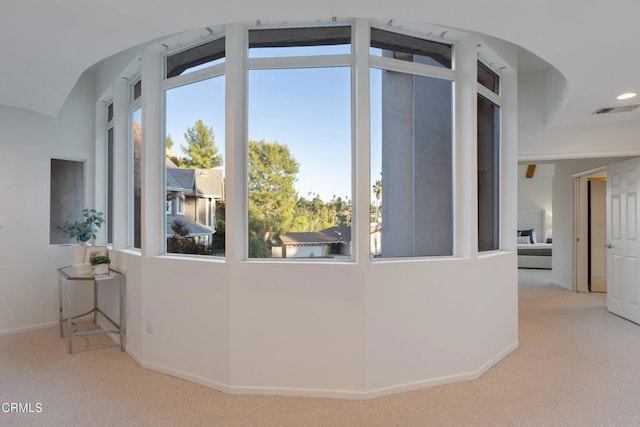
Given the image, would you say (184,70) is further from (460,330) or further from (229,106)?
(460,330)

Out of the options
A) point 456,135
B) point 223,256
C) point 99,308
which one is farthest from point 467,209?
point 99,308

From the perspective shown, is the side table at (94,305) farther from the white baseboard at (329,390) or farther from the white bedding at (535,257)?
the white bedding at (535,257)

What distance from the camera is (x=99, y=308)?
4.36 metres

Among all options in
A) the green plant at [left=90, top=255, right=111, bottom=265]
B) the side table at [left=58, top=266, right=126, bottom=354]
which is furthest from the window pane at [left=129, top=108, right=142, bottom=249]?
the side table at [left=58, top=266, right=126, bottom=354]

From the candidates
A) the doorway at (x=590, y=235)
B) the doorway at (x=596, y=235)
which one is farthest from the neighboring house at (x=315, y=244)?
the doorway at (x=596, y=235)

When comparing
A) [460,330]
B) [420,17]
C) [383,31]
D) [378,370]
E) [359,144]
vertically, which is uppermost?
[383,31]

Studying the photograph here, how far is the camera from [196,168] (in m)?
3.14

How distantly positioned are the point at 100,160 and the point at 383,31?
3665 millimetres

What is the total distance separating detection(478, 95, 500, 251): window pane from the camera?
3312 millimetres

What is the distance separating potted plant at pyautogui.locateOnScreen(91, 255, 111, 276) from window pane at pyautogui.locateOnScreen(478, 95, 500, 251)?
136 inches

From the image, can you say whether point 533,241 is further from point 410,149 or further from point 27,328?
point 27,328

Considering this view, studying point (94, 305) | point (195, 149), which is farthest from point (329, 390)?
point (94, 305)

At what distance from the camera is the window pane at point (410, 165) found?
281 centimetres

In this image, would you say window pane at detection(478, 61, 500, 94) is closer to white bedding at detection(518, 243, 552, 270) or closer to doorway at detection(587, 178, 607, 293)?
doorway at detection(587, 178, 607, 293)
